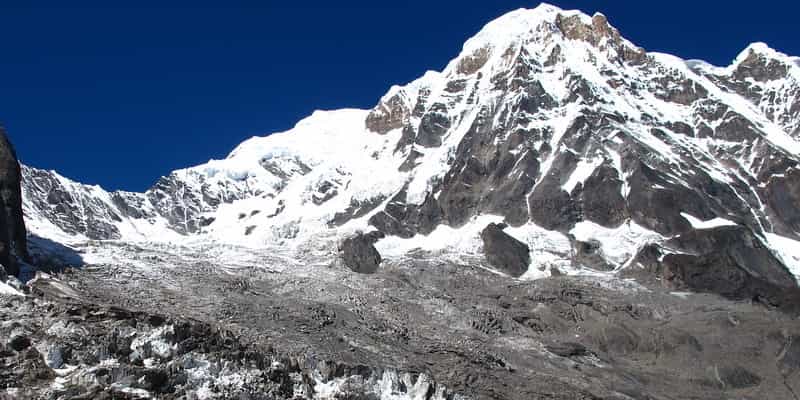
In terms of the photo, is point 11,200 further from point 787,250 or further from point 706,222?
point 787,250

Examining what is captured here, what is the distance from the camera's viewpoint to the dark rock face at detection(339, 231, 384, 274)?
511 ft

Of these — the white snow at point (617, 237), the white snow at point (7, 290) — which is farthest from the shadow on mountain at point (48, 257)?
the white snow at point (617, 237)

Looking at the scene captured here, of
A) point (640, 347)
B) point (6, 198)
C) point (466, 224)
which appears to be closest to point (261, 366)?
point (6, 198)

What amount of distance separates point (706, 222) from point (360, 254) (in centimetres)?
6301

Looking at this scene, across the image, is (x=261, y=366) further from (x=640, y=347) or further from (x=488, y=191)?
(x=488, y=191)

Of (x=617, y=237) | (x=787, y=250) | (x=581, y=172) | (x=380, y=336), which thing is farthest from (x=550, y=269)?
(x=380, y=336)

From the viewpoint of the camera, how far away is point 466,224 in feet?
593

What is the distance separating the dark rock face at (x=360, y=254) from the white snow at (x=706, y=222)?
186ft

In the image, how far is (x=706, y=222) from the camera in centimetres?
16675

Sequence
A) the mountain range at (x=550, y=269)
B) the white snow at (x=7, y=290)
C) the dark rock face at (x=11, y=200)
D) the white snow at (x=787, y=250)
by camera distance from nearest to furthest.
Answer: the white snow at (x=7, y=290)
the mountain range at (x=550, y=269)
the dark rock face at (x=11, y=200)
the white snow at (x=787, y=250)

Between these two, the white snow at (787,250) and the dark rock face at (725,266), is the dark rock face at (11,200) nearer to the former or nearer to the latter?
the dark rock face at (725,266)

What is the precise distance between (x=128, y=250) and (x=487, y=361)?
59077mm

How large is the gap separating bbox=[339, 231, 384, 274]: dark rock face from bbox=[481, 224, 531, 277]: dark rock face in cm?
1976

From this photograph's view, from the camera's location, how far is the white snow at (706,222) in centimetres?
16438
